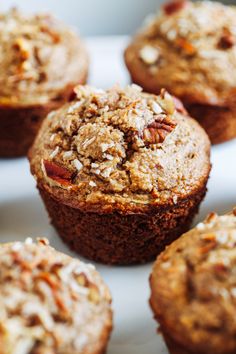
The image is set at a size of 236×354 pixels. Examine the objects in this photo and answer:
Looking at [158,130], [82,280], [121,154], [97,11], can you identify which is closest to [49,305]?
[82,280]

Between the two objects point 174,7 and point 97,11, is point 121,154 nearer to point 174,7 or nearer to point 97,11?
point 174,7

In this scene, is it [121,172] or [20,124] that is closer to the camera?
[121,172]

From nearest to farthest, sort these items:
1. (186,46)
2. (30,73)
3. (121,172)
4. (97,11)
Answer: (121,172)
(30,73)
(186,46)
(97,11)

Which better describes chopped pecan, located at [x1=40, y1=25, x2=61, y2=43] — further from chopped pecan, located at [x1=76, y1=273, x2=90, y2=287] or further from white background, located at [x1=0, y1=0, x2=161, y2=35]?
white background, located at [x1=0, y1=0, x2=161, y2=35]

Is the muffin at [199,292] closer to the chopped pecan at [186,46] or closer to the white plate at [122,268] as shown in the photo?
the white plate at [122,268]

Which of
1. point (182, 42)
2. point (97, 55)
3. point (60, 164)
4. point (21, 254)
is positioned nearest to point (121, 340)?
point (21, 254)

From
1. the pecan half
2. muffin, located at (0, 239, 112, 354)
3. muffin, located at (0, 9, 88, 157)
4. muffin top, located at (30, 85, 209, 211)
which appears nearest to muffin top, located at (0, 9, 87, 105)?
muffin, located at (0, 9, 88, 157)
